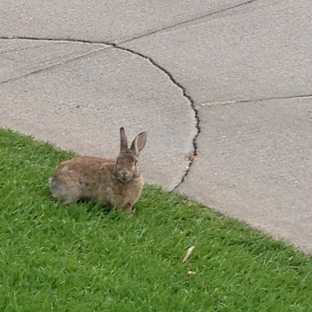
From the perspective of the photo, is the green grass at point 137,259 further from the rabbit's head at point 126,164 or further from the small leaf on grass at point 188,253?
the rabbit's head at point 126,164

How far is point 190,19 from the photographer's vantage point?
312 inches

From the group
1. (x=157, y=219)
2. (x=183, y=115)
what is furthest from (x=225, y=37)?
(x=157, y=219)

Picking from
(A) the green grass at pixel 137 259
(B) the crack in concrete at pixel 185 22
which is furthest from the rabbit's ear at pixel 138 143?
(B) the crack in concrete at pixel 185 22

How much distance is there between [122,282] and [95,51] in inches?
134

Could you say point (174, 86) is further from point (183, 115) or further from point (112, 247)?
point (112, 247)

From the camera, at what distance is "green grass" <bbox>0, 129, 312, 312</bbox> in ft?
13.5

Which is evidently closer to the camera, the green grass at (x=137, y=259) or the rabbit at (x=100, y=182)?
the green grass at (x=137, y=259)

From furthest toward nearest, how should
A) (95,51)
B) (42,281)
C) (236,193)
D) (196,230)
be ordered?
(95,51)
(236,193)
(196,230)
(42,281)

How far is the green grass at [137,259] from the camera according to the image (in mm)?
4117

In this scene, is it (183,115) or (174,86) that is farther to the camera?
(174,86)

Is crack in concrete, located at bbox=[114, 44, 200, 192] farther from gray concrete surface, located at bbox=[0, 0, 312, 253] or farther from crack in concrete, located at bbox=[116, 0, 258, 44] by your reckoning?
crack in concrete, located at bbox=[116, 0, 258, 44]

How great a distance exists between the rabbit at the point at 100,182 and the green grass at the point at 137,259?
7cm

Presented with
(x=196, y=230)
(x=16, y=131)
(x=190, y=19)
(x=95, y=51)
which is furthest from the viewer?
(x=190, y=19)

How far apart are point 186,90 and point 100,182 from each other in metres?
1.99
